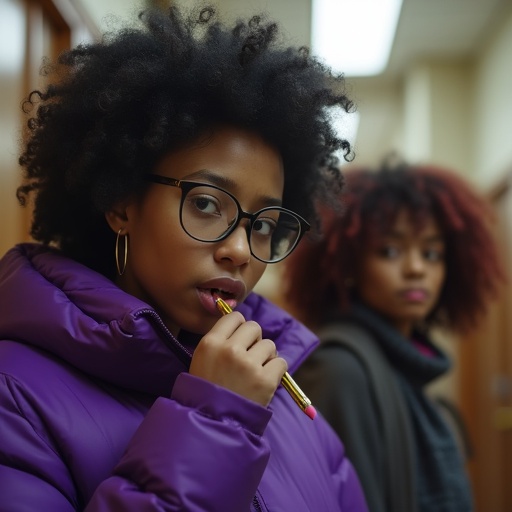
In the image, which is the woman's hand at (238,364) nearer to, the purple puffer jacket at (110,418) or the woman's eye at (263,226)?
the purple puffer jacket at (110,418)

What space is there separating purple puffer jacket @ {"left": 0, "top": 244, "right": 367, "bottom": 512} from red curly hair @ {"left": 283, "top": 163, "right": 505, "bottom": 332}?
93cm

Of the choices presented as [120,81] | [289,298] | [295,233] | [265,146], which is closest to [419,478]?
[289,298]

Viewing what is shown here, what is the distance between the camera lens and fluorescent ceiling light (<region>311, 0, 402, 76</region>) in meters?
3.13

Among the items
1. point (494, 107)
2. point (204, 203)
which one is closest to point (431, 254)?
point (204, 203)

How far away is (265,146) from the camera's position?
87cm

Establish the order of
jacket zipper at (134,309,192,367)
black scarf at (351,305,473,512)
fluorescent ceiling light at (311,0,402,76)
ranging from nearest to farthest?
1. jacket zipper at (134,309,192,367)
2. black scarf at (351,305,473,512)
3. fluorescent ceiling light at (311,0,402,76)

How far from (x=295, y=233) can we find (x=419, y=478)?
0.91 meters

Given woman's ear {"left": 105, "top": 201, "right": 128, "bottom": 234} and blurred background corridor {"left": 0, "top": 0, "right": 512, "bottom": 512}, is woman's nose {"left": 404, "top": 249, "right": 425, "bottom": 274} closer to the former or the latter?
blurred background corridor {"left": 0, "top": 0, "right": 512, "bottom": 512}

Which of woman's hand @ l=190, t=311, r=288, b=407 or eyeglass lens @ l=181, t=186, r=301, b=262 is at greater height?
eyeglass lens @ l=181, t=186, r=301, b=262

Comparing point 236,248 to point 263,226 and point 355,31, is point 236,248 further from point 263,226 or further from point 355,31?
point 355,31

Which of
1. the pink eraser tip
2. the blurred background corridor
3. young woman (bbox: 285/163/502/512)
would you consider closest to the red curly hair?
young woman (bbox: 285/163/502/512)

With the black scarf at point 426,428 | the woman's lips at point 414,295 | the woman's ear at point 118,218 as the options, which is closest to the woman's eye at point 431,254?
the woman's lips at point 414,295

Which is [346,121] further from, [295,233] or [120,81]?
[120,81]

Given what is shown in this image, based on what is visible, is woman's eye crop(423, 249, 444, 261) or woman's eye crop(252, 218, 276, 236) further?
woman's eye crop(423, 249, 444, 261)
